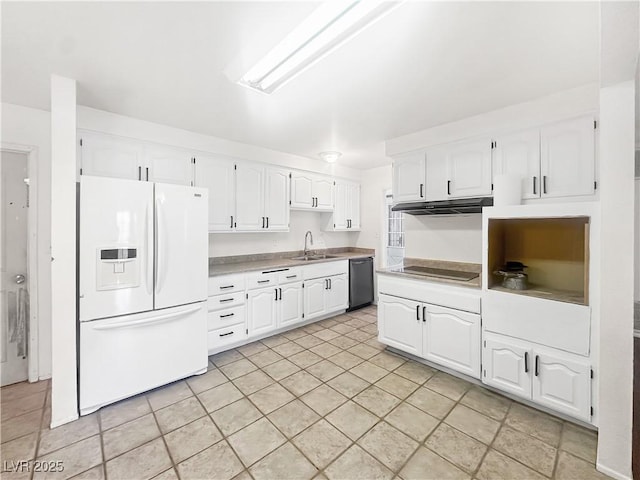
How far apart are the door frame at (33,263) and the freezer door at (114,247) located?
98cm

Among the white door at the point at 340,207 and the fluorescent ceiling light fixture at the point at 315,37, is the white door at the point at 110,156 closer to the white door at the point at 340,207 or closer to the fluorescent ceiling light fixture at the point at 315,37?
the fluorescent ceiling light fixture at the point at 315,37

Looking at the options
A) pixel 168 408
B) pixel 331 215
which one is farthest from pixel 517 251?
pixel 168 408

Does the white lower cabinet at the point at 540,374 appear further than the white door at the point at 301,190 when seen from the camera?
No

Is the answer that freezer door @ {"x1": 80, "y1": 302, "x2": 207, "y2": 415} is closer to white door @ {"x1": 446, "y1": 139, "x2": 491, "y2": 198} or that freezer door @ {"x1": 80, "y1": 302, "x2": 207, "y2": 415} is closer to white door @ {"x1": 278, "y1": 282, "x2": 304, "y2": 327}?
white door @ {"x1": 278, "y1": 282, "x2": 304, "y2": 327}

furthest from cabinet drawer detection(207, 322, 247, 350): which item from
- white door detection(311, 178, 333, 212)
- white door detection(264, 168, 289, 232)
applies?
white door detection(311, 178, 333, 212)

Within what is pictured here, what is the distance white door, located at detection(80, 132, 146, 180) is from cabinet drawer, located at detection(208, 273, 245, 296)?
1326 millimetres

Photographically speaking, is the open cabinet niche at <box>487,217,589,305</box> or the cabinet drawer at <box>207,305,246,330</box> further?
the cabinet drawer at <box>207,305,246,330</box>

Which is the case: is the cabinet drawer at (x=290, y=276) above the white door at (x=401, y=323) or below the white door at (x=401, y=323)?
above

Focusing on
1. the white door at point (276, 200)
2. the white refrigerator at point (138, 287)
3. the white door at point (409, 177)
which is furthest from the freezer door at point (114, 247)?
the white door at point (409, 177)

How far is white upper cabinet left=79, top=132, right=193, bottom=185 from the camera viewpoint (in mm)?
2590

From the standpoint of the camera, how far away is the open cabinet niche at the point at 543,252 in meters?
2.31

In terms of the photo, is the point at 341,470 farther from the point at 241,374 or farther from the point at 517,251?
the point at 517,251

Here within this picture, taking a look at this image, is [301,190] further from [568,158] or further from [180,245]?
[568,158]

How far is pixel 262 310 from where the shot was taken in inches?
134
